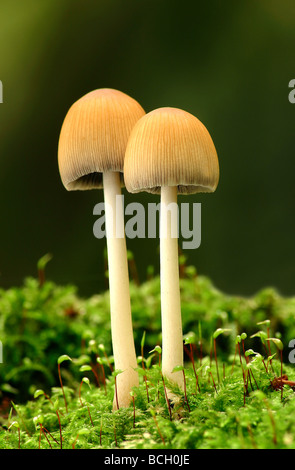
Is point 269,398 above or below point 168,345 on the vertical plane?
below

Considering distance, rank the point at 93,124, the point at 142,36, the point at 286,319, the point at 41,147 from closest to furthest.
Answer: the point at 93,124 < the point at 286,319 < the point at 41,147 < the point at 142,36

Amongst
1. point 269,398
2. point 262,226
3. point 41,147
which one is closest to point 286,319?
point 269,398

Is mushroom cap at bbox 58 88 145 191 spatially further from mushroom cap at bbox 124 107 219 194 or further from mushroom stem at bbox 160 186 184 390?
mushroom stem at bbox 160 186 184 390

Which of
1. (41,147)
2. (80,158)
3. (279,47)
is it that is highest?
(279,47)

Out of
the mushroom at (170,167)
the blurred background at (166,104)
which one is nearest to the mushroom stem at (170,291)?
the mushroom at (170,167)

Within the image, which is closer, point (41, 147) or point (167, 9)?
point (41, 147)

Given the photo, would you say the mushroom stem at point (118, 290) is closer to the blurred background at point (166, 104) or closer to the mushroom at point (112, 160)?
the mushroom at point (112, 160)
